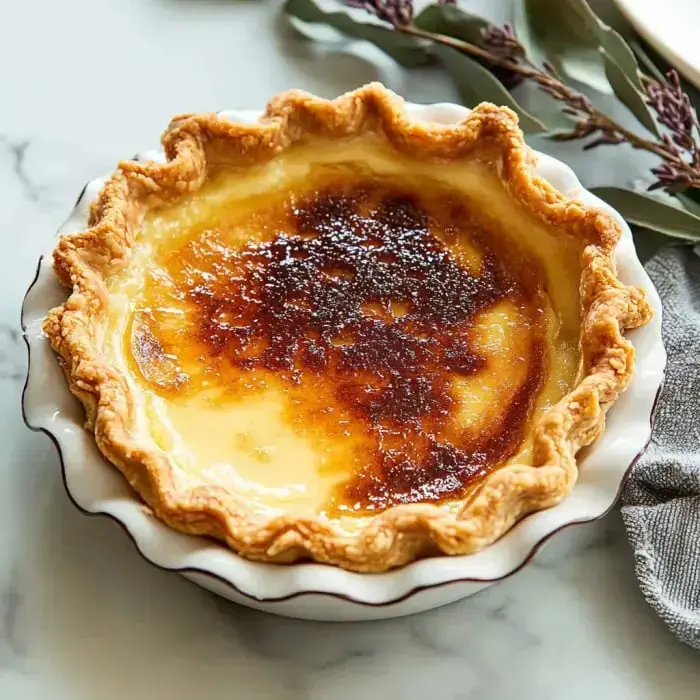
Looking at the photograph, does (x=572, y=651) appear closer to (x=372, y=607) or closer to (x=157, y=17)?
(x=372, y=607)

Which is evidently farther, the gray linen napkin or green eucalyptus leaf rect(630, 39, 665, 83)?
green eucalyptus leaf rect(630, 39, 665, 83)

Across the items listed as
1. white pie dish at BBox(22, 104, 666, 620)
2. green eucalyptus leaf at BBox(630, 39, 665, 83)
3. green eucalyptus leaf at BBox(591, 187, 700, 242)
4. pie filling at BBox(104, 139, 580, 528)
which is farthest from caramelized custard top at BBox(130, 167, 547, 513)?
green eucalyptus leaf at BBox(630, 39, 665, 83)

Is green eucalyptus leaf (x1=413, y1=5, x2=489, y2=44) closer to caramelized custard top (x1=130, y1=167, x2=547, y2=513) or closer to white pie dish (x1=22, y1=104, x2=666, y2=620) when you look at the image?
caramelized custard top (x1=130, y1=167, x2=547, y2=513)

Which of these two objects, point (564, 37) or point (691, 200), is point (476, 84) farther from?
point (691, 200)

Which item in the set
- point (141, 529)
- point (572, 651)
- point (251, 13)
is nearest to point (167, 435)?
point (141, 529)

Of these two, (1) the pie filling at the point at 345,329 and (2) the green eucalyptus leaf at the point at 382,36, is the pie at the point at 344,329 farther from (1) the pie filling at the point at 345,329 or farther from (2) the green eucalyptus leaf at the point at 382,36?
(2) the green eucalyptus leaf at the point at 382,36
